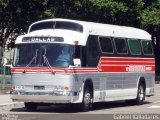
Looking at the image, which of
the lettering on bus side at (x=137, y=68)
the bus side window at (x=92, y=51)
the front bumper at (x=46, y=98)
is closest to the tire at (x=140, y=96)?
the lettering on bus side at (x=137, y=68)

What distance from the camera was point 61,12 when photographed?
147ft

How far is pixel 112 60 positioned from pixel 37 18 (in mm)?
23991

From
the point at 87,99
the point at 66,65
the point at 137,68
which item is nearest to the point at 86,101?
the point at 87,99

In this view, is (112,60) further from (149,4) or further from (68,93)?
(149,4)

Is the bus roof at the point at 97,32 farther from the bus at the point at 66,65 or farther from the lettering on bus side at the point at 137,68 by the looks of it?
the lettering on bus side at the point at 137,68

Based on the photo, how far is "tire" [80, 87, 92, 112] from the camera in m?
21.4

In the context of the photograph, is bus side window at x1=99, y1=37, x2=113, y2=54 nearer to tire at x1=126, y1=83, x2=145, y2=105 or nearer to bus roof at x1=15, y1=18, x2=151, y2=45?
bus roof at x1=15, y1=18, x2=151, y2=45

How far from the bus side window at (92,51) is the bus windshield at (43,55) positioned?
111cm

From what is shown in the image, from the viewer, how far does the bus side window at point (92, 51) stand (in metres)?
21.9

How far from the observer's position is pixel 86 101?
2166 centimetres

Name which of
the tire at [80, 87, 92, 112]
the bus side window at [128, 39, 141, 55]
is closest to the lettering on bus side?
the bus side window at [128, 39, 141, 55]

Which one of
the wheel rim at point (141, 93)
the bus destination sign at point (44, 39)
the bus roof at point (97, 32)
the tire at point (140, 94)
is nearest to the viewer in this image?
the bus destination sign at point (44, 39)

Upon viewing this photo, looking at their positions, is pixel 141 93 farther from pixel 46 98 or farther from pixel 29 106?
pixel 46 98

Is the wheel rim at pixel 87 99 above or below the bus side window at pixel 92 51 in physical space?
below
